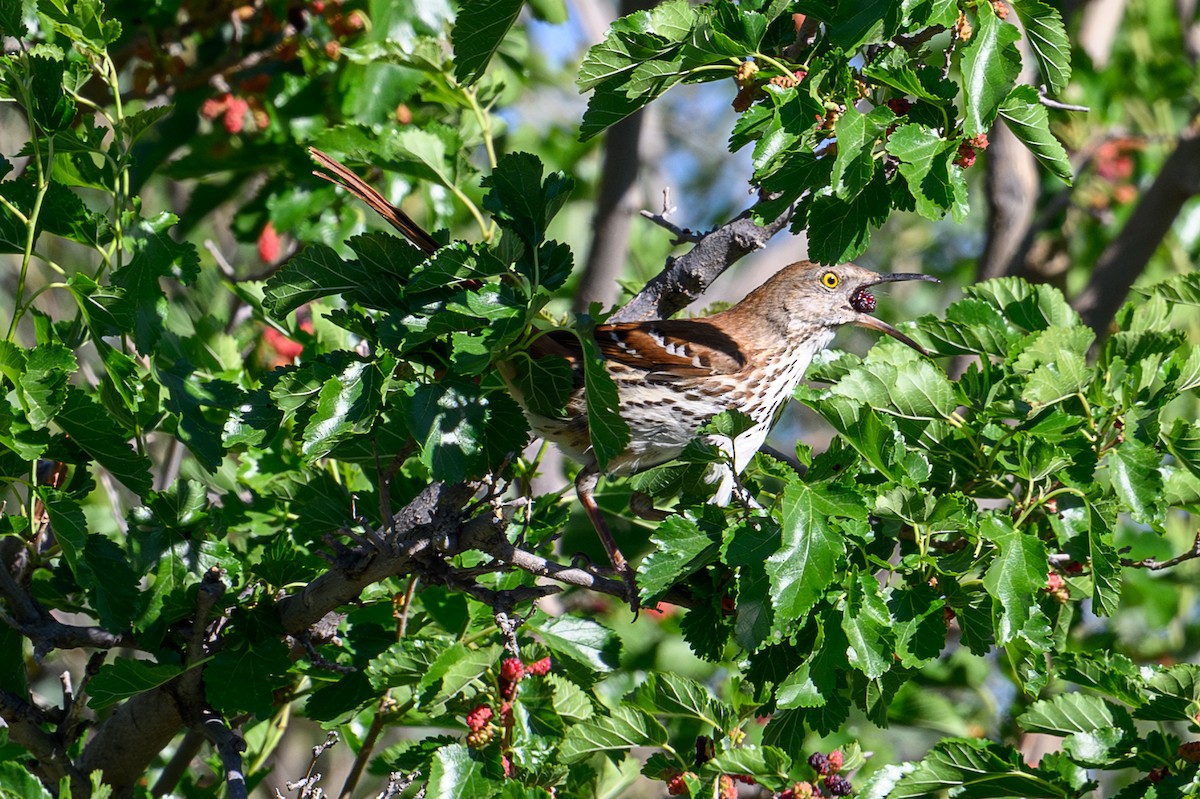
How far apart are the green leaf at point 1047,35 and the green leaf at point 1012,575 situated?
2.55ft

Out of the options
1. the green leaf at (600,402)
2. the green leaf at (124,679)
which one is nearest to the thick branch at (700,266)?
the green leaf at (600,402)

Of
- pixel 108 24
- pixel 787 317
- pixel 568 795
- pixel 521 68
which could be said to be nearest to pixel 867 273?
pixel 787 317

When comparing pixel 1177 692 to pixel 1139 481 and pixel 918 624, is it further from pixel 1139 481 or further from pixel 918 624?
pixel 918 624

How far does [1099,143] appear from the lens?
5.67m

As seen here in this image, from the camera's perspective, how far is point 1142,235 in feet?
16.2

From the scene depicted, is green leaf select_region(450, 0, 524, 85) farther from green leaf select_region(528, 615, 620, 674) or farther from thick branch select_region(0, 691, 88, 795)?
thick branch select_region(0, 691, 88, 795)

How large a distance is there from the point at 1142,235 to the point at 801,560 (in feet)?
12.0

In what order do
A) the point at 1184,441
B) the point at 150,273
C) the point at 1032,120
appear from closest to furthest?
1. the point at 1032,120
2. the point at 150,273
3. the point at 1184,441

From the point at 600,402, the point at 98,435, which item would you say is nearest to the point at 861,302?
the point at 600,402

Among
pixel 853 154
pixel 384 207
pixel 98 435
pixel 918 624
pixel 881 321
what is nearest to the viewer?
pixel 853 154

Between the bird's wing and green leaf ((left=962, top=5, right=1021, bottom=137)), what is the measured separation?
4.52 ft

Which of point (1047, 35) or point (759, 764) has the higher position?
point (1047, 35)

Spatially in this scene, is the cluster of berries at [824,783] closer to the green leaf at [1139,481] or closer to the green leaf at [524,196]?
the green leaf at [1139,481]


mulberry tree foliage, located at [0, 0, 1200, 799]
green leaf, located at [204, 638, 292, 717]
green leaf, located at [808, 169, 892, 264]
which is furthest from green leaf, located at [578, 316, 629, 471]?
green leaf, located at [204, 638, 292, 717]
